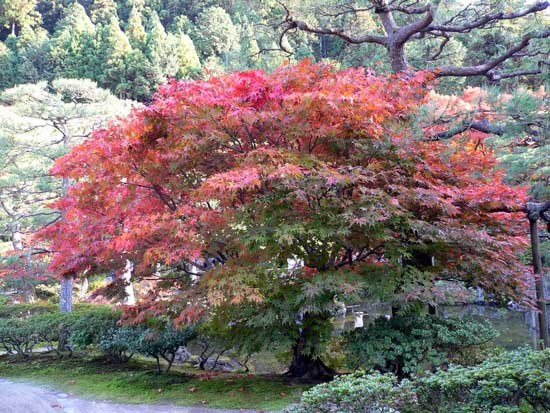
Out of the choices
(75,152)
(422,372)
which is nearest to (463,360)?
(422,372)

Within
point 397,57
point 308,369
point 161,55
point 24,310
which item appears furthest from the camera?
point 161,55

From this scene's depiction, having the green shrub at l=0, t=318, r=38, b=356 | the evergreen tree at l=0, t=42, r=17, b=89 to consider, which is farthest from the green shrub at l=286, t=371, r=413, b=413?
the evergreen tree at l=0, t=42, r=17, b=89

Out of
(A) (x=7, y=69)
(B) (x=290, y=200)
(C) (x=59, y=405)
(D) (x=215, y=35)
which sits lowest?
(C) (x=59, y=405)

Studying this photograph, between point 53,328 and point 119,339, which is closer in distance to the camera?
point 119,339

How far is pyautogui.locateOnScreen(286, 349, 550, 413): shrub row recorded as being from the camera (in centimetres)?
287

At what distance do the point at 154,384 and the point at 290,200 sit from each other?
3414 millimetres

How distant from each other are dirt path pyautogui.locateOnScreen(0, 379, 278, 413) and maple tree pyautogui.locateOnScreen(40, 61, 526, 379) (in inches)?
39.2

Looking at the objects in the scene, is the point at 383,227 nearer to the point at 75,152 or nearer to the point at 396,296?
the point at 396,296

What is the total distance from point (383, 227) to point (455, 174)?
1.36 m

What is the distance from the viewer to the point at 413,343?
17.2 ft

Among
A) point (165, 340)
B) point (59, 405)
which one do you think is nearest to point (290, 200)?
point (165, 340)

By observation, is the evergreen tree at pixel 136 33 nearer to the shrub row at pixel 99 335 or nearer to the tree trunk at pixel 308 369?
the shrub row at pixel 99 335

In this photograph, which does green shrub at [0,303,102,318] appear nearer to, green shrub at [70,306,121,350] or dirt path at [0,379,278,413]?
green shrub at [70,306,121,350]

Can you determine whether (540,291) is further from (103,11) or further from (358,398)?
(103,11)
